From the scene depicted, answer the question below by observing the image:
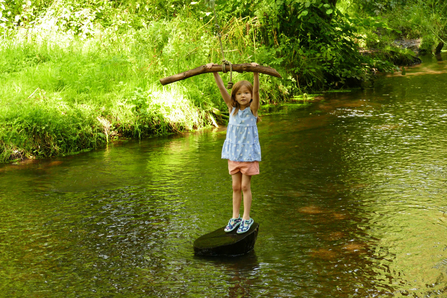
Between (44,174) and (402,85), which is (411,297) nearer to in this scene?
(44,174)

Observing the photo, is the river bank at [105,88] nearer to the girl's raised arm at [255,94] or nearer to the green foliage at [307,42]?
the green foliage at [307,42]

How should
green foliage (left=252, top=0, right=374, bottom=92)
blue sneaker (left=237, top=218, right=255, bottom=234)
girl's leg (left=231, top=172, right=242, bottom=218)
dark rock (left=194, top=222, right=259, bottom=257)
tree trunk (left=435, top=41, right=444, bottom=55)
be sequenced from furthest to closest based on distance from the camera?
tree trunk (left=435, top=41, right=444, bottom=55)
green foliage (left=252, top=0, right=374, bottom=92)
girl's leg (left=231, top=172, right=242, bottom=218)
blue sneaker (left=237, top=218, right=255, bottom=234)
dark rock (left=194, top=222, right=259, bottom=257)

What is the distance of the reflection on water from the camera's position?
404 centimetres

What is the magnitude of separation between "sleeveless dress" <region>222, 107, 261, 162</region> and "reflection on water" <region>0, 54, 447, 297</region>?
2.80ft

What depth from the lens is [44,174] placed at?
7.91m

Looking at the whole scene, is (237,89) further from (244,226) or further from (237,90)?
(244,226)

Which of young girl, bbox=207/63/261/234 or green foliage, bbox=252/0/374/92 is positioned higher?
green foliage, bbox=252/0/374/92

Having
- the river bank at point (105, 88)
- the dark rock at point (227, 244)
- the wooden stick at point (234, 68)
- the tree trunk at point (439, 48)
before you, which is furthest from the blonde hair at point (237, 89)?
the tree trunk at point (439, 48)

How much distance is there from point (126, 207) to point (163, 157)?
2.69 meters

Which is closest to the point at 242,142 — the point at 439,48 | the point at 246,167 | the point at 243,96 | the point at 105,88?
the point at 246,167

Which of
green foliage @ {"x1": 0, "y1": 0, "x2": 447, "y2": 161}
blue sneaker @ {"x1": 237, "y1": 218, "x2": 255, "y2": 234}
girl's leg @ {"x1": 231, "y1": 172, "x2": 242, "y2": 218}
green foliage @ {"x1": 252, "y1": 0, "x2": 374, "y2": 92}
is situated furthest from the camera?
green foliage @ {"x1": 252, "y1": 0, "x2": 374, "y2": 92}

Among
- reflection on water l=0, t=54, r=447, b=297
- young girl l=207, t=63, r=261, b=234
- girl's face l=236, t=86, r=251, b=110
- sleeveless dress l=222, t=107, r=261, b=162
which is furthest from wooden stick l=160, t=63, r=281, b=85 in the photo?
reflection on water l=0, t=54, r=447, b=297

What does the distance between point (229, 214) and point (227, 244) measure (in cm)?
113

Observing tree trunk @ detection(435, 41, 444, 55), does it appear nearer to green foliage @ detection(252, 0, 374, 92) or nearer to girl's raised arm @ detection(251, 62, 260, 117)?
green foliage @ detection(252, 0, 374, 92)
